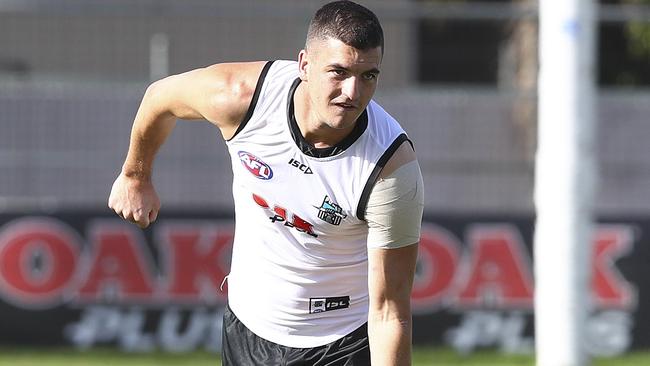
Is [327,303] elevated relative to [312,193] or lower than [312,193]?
lower

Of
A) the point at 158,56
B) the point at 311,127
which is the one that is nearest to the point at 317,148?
the point at 311,127

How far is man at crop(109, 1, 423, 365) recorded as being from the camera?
459 centimetres

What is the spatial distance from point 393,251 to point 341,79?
675 millimetres

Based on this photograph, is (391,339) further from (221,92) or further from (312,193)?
(221,92)

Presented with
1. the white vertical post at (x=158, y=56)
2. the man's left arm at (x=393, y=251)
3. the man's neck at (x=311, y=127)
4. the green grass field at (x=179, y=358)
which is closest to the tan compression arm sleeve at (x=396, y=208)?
the man's left arm at (x=393, y=251)

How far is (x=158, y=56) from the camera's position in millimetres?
14617

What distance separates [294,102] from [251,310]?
1.03 m

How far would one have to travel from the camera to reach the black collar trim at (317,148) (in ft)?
15.7

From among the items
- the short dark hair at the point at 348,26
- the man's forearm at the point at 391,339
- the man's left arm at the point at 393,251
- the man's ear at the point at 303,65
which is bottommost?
the man's forearm at the point at 391,339

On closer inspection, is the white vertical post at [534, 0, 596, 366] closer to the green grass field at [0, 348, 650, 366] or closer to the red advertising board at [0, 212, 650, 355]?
the green grass field at [0, 348, 650, 366]

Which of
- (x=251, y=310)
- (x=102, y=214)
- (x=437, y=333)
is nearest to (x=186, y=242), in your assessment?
(x=102, y=214)

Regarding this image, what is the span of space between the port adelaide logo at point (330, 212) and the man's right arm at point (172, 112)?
0.44 m

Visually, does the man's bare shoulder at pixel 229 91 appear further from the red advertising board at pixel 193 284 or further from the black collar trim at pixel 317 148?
the red advertising board at pixel 193 284

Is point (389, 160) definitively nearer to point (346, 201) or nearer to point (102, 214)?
point (346, 201)
